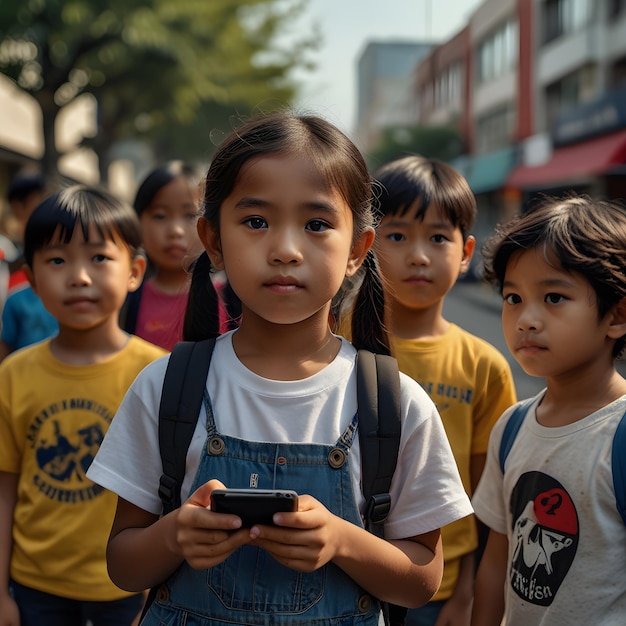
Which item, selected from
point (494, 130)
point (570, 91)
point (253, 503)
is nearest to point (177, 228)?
point (253, 503)

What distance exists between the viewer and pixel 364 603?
1.58 metres

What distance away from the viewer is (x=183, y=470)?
1.59 metres

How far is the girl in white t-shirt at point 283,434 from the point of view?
1533 mm

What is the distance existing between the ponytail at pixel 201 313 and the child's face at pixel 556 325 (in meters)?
0.66

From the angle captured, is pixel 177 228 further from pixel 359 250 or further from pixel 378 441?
pixel 378 441

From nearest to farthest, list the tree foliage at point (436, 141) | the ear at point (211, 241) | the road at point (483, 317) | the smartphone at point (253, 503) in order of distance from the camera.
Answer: the smartphone at point (253, 503) → the ear at point (211, 241) → the road at point (483, 317) → the tree foliage at point (436, 141)

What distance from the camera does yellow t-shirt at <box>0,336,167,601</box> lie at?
229 centimetres

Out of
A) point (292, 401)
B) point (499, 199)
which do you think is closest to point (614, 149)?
point (499, 199)

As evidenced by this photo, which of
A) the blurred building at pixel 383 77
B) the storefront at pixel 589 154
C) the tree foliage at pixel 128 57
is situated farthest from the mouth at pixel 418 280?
the blurred building at pixel 383 77

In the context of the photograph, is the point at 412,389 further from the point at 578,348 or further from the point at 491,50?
the point at 491,50

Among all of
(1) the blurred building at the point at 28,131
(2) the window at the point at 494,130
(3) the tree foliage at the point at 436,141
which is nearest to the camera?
(1) the blurred building at the point at 28,131

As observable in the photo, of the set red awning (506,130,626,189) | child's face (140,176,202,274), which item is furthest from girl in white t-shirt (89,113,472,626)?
red awning (506,130,626,189)

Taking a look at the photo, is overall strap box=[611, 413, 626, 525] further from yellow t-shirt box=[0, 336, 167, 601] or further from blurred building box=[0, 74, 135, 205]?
blurred building box=[0, 74, 135, 205]

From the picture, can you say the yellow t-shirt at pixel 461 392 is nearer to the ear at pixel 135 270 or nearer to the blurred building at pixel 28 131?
the ear at pixel 135 270
